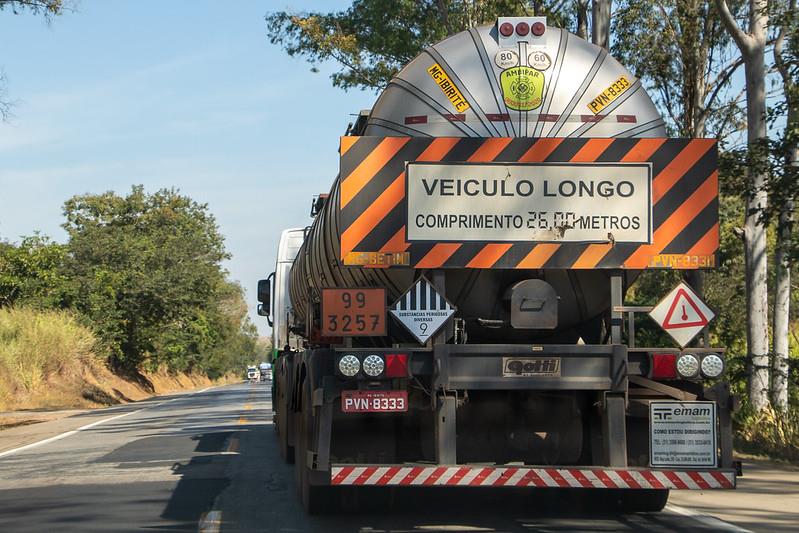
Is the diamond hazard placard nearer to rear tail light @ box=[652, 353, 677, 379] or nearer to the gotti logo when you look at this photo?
rear tail light @ box=[652, 353, 677, 379]

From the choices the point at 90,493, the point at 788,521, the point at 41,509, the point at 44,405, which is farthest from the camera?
the point at 44,405

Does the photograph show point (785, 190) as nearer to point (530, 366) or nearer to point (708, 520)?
point (708, 520)

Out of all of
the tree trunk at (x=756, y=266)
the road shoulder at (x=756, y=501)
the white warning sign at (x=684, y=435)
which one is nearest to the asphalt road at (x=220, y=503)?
the road shoulder at (x=756, y=501)

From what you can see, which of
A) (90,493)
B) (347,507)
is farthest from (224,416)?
(347,507)

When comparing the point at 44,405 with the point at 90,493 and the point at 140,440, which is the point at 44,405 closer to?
the point at 140,440

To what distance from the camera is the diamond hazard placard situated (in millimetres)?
7965

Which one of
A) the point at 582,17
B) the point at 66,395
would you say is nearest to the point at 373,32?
the point at 582,17

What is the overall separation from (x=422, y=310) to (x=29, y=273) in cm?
4030

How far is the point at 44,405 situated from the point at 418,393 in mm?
34722

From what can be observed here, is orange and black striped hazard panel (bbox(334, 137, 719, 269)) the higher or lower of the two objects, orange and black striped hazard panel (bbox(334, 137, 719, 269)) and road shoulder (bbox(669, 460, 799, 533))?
the higher


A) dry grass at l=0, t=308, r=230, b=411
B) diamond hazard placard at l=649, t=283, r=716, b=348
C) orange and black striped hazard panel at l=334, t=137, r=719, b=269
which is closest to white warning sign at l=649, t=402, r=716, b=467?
diamond hazard placard at l=649, t=283, r=716, b=348

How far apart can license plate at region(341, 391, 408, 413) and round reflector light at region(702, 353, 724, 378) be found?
7.05 ft

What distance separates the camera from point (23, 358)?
4081 centimetres

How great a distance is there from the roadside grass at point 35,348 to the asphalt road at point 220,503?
24.9 metres
